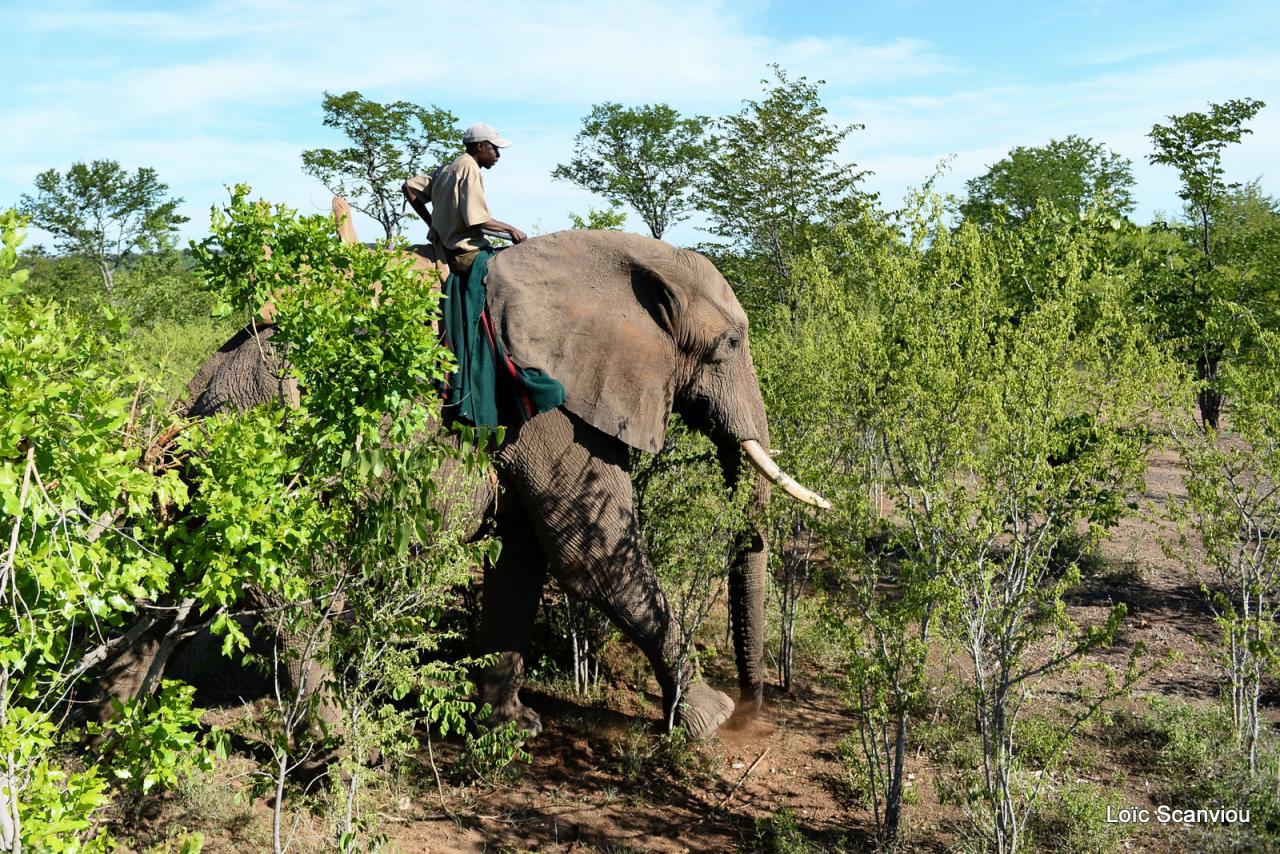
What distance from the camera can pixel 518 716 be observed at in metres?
7.81

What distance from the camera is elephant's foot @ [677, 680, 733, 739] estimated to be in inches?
297

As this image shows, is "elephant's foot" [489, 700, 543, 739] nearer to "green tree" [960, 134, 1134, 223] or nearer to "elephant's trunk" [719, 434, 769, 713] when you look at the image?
"elephant's trunk" [719, 434, 769, 713]

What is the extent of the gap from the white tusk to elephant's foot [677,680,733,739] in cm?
155

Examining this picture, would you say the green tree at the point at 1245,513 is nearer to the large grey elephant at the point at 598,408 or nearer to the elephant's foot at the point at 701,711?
the large grey elephant at the point at 598,408

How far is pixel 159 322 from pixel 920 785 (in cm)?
2056

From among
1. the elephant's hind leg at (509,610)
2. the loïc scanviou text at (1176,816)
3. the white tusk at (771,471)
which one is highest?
the white tusk at (771,471)

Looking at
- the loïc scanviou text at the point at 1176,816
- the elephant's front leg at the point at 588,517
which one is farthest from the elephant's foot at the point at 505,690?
the loïc scanviou text at the point at 1176,816

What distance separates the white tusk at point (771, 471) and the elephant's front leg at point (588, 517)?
990 mm

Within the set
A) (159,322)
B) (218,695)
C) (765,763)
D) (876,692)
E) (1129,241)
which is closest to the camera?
(876,692)

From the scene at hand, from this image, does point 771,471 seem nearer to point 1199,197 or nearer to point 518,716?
point 518,716

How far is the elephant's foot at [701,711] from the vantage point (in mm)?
7543

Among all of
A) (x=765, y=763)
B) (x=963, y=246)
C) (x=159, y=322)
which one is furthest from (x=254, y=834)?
(x=159, y=322)

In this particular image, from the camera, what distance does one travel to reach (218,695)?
27.4ft

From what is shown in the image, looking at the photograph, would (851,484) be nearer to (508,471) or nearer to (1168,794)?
(508,471)
